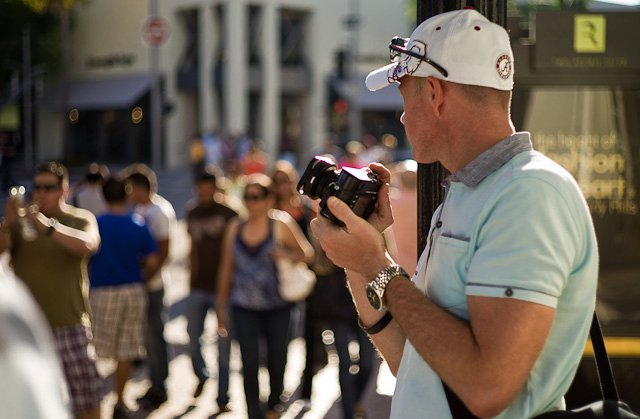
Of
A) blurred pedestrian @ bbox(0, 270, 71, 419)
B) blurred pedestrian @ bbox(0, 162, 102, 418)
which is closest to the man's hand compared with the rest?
blurred pedestrian @ bbox(0, 270, 71, 419)

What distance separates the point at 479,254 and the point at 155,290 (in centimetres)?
705

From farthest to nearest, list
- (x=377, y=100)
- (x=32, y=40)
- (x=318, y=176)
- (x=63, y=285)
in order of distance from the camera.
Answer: (x=377, y=100) < (x=32, y=40) < (x=63, y=285) < (x=318, y=176)

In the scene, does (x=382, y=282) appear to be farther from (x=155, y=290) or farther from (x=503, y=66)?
(x=155, y=290)

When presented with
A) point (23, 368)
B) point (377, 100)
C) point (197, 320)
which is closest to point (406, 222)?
point (197, 320)

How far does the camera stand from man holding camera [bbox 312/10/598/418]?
6.54 feet

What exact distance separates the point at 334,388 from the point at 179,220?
1753cm

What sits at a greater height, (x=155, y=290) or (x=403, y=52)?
(x=403, y=52)

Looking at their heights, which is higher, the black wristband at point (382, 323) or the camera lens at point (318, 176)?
the camera lens at point (318, 176)

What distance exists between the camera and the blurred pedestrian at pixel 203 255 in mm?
8867

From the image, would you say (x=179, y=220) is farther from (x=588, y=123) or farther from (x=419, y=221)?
(x=419, y=221)

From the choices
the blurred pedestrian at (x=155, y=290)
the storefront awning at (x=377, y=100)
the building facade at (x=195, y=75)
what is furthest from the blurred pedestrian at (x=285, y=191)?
the storefront awning at (x=377, y=100)

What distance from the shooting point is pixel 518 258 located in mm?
1988

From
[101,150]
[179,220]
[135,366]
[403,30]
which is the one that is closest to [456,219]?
[135,366]

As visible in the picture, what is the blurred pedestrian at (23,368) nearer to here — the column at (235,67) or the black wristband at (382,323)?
the black wristband at (382,323)
